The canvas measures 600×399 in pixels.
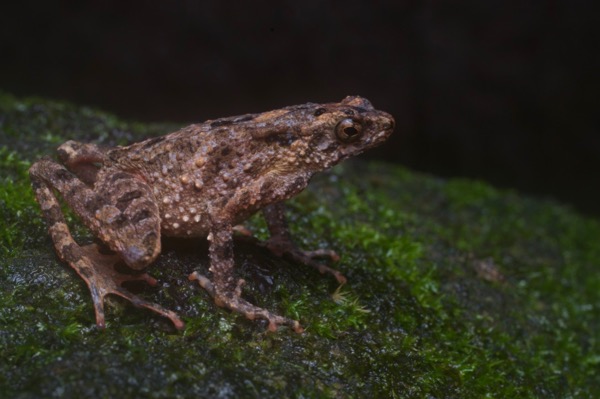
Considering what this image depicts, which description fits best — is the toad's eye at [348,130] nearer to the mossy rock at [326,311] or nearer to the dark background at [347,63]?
the mossy rock at [326,311]

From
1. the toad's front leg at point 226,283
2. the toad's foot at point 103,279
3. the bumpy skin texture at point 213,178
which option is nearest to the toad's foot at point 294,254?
the bumpy skin texture at point 213,178

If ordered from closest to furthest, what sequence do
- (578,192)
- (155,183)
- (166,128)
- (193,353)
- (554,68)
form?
(193,353) → (155,183) → (166,128) → (554,68) → (578,192)

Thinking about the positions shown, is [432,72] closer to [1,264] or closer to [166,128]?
[166,128]

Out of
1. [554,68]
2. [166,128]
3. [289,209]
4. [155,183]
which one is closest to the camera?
[155,183]

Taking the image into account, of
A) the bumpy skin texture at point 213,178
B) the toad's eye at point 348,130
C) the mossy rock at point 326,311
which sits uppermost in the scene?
the toad's eye at point 348,130

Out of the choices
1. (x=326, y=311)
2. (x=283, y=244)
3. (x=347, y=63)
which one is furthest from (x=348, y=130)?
(x=347, y=63)

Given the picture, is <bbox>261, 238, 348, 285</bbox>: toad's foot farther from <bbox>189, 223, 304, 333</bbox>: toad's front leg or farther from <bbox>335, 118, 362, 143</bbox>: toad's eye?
<bbox>335, 118, 362, 143</bbox>: toad's eye

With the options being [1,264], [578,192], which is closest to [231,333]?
[1,264]
